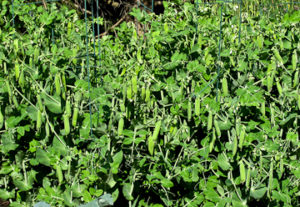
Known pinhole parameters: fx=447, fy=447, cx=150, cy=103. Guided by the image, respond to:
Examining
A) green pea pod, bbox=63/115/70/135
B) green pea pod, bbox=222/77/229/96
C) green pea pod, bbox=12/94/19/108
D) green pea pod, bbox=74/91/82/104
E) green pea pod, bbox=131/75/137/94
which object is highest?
green pea pod, bbox=131/75/137/94

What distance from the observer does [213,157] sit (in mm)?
2641

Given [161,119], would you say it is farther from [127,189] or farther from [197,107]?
[127,189]

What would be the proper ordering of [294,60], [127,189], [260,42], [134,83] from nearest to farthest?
[134,83] → [127,189] → [294,60] → [260,42]

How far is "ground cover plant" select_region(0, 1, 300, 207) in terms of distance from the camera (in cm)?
244

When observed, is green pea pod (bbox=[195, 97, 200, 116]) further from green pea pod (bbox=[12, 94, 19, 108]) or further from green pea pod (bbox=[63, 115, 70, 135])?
green pea pod (bbox=[12, 94, 19, 108])

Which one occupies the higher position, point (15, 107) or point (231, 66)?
point (231, 66)

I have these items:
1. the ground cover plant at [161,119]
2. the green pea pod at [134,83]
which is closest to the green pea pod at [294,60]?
the ground cover plant at [161,119]

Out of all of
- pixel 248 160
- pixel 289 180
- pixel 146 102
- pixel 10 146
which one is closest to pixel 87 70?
pixel 146 102

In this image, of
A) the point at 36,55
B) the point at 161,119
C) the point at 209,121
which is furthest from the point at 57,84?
the point at 209,121

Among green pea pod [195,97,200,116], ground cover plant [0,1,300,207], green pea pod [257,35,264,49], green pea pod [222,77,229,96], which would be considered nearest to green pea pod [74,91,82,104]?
ground cover plant [0,1,300,207]

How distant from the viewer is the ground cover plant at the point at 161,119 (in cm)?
244

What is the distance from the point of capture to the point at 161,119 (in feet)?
8.07

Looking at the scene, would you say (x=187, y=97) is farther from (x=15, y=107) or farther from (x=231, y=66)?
(x=15, y=107)

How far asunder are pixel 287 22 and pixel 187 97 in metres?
0.81
